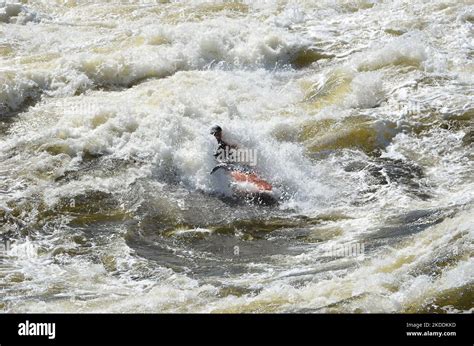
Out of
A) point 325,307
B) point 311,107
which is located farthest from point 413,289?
point 311,107

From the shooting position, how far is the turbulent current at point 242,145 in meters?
6.43

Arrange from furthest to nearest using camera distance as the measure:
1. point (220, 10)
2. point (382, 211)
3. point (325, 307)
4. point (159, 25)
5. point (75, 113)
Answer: point (220, 10) < point (159, 25) < point (75, 113) < point (382, 211) < point (325, 307)

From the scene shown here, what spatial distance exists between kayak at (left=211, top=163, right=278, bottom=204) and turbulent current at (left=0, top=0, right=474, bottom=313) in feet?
0.49

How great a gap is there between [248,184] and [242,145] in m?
1.10

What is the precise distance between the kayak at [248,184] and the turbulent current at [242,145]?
0.49 feet

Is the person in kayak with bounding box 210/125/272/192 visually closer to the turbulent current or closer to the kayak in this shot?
the kayak

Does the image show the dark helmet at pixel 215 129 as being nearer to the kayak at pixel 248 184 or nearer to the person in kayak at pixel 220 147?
the person in kayak at pixel 220 147

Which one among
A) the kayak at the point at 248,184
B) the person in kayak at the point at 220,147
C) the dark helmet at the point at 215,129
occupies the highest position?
the dark helmet at the point at 215,129

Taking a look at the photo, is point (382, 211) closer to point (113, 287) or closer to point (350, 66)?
point (113, 287)

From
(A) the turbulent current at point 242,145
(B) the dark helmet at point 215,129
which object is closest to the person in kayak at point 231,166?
(B) the dark helmet at point 215,129

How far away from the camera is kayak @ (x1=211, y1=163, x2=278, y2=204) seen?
865 cm
